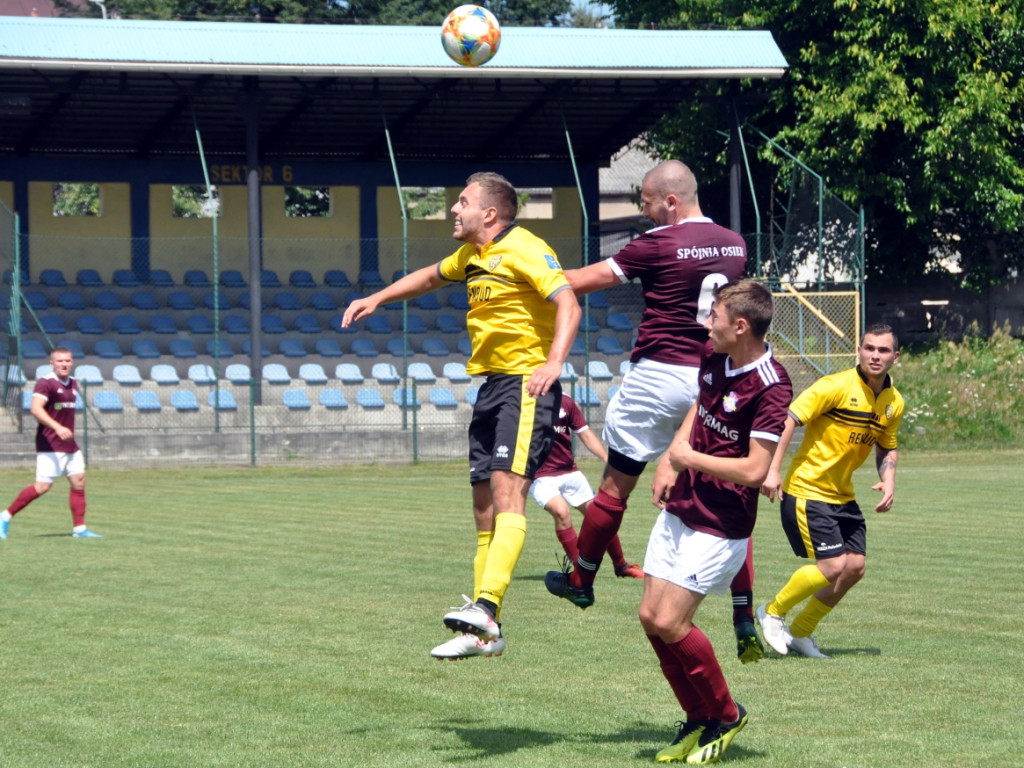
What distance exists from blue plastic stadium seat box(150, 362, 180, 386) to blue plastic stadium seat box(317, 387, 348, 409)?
283 centimetres

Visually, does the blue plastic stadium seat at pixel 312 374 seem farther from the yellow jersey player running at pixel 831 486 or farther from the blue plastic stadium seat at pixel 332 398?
the yellow jersey player running at pixel 831 486

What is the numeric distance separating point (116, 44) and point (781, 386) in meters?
23.4

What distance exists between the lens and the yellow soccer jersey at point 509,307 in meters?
6.67

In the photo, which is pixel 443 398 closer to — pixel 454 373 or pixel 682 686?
pixel 454 373

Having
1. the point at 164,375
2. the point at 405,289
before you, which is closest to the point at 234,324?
the point at 164,375

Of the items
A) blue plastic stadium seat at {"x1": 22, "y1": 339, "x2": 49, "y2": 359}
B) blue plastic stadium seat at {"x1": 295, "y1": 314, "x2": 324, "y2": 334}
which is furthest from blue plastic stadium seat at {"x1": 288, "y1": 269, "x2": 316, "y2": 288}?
blue plastic stadium seat at {"x1": 22, "y1": 339, "x2": 49, "y2": 359}

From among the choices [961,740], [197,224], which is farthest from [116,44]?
[961,740]

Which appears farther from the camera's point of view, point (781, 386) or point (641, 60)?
point (641, 60)

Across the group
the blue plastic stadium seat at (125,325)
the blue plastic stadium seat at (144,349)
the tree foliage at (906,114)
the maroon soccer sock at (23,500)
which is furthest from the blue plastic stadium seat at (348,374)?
the maroon soccer sock at (23,500)

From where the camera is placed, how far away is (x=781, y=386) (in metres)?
5.51

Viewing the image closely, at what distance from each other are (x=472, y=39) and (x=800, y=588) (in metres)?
13.2

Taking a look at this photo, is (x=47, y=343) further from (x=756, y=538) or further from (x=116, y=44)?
(x=756, y=538)

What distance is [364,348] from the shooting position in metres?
29.5

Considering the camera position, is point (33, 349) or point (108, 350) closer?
point (33, 349)
